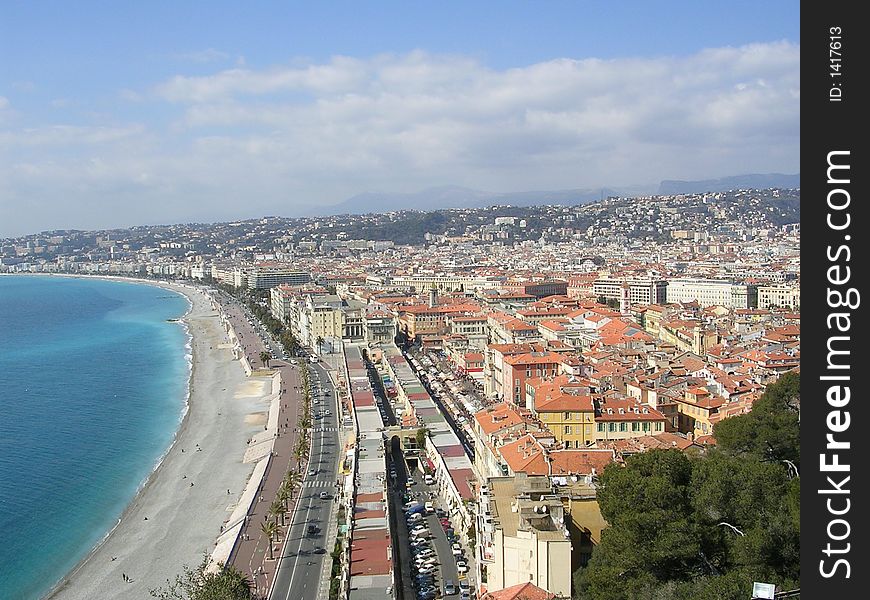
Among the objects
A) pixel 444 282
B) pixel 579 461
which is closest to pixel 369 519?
pixel 579 461

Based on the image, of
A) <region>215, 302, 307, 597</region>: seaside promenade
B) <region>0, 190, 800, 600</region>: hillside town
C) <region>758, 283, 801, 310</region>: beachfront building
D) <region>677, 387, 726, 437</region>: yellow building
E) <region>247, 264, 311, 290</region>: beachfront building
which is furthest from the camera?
<region>247, 264, 311, 290</region>: beachfront building

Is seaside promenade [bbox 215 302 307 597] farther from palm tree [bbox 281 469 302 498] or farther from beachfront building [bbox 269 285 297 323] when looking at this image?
beachfront building [bbox 269 285 297 323]

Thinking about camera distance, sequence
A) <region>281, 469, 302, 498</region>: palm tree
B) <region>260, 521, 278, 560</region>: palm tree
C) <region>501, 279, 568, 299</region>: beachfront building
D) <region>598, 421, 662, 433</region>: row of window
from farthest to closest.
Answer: <region>501, 279, 568, 299</region>: beachfront building < <region>281, 469, 302, 498</region>: palm tree < <region>598, 421, 662, 433</region>: row of window < <region>260, 521, 278, 560</region>: palm tree

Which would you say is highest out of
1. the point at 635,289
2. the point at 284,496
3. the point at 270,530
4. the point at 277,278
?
the point at 277,278

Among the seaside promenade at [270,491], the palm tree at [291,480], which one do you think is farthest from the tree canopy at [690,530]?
the palm tree at [291,480]

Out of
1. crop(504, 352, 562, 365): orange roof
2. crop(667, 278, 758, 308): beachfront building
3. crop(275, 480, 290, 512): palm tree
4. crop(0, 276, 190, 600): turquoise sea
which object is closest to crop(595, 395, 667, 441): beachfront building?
crop(504, 352, 562, 365): orange roof

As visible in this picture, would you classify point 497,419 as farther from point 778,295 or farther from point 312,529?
point 778,295
